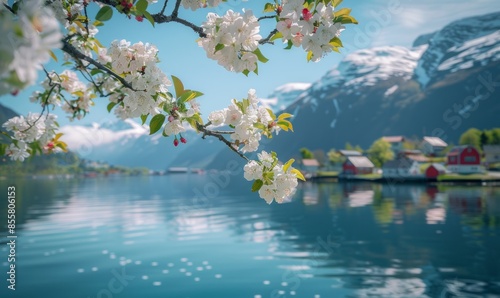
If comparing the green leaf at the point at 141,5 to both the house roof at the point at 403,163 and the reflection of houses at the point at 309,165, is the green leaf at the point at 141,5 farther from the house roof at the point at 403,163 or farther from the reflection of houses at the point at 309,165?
the reflection of houses at the point at 309,165

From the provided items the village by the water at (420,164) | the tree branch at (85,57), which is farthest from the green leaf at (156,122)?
the village by the water at (420,164)

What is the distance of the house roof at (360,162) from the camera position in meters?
152

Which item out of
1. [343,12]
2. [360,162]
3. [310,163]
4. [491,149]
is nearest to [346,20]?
[343,12]

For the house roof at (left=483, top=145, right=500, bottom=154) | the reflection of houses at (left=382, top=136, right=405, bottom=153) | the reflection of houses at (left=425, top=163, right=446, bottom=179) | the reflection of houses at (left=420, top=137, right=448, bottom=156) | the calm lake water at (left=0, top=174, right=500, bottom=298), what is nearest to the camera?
the calm lake water at (left=0, top=174, right=500, bottom=298)

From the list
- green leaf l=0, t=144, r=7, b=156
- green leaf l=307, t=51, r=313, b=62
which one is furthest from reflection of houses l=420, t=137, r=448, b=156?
green leaf l=0, t=144, r=7, b=156

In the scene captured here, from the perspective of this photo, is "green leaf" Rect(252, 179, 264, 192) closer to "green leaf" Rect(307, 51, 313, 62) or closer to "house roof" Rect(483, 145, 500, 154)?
"green leaf" Rect(307, 51, 313, 62)

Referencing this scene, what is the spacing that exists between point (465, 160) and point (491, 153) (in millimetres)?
28262

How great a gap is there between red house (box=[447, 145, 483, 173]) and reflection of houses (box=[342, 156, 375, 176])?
1532 inches

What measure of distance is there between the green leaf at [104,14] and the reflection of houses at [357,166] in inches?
6029

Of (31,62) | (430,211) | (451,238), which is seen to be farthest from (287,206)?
(31,62)

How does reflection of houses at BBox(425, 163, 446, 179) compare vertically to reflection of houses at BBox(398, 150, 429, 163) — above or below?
below

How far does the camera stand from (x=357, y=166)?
151000 millimetres

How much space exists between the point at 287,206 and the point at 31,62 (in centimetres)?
6559

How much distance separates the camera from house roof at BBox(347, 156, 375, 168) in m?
152
